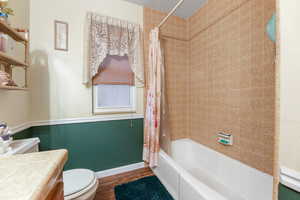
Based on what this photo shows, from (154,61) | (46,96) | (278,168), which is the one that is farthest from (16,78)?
(278,168)

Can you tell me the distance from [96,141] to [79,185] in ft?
1.98

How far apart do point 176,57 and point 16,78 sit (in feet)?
6.50

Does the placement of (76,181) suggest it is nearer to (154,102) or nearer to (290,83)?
(154,102)

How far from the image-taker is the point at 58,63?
4.58 feet

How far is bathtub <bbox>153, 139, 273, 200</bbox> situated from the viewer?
40.2 inches

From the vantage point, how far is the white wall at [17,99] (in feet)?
3.14

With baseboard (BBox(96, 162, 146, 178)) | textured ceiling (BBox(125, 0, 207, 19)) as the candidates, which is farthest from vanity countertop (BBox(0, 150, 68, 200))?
textured ceiling (BBox(125, 0, 207, 19))

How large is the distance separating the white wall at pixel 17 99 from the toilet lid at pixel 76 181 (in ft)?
2.29

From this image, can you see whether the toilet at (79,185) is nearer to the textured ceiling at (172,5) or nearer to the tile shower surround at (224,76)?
the tile shower surround at (224,76)

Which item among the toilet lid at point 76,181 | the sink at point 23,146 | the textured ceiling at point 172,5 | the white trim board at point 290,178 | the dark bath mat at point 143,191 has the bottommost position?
the dark bath mat at point 143,191

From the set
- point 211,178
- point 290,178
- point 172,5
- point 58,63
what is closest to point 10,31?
point 58,63

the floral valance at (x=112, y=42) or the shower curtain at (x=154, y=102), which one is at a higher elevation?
the floral valance at (x=112, y=42)

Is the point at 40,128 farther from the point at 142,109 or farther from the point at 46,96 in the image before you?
the point at 142,109

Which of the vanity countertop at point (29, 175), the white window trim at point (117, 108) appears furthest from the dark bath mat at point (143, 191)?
the vanity countertop at point (29, 175)
